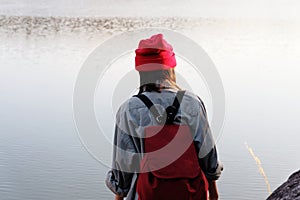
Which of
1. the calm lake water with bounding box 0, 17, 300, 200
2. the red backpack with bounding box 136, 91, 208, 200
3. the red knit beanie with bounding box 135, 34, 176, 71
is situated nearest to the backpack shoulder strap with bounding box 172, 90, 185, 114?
the red backpack with bounding box 136, 91, 208, 200

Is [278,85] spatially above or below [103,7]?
below

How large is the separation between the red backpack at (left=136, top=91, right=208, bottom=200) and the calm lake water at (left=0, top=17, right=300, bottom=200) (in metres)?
0.77

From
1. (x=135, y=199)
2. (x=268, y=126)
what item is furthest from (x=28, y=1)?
(x=135, y=199)

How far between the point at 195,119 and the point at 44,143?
18.7 ft

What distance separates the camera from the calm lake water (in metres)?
7.56

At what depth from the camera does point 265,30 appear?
21.5 meters

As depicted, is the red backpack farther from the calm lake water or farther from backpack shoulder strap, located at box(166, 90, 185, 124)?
the calm lake water

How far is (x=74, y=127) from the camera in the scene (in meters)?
8.92

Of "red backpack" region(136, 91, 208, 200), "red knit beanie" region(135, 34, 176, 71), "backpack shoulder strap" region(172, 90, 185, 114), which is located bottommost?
"red backpack" region(136, 91, 208, 200)

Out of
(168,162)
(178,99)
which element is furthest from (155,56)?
(168,162)

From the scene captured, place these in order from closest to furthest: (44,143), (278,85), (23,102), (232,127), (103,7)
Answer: (44,143)
(232,127)
(23,102)
(278,85)
(103,7)

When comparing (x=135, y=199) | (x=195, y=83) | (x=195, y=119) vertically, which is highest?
(x=195, y=83)

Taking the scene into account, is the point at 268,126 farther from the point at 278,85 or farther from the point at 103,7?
the point at 103,7

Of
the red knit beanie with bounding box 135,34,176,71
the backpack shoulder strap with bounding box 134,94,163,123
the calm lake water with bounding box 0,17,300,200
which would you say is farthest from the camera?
the calm lake water with bounding box 0,17,300,200
